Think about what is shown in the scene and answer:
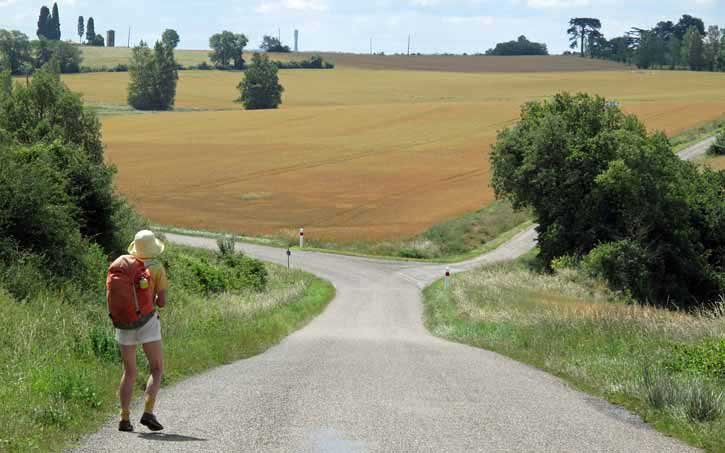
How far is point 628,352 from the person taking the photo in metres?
16.5

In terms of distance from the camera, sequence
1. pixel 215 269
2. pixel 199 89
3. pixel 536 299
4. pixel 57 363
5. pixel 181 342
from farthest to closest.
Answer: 1. pixel 199 89
2. pixel 215 269
3. pixel 536 299
4. pixel 181 342
5. pixel 57 363

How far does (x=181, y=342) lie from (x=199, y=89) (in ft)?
549

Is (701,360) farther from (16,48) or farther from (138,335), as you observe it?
(16,48)

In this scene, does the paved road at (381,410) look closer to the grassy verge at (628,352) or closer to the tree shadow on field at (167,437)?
the tree shadow on field at (167,437)

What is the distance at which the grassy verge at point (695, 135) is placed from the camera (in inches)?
3659

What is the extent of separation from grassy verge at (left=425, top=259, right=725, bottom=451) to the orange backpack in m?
5.57

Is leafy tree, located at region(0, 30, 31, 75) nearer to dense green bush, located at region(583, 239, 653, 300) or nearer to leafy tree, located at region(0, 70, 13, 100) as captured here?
leafy tree, located at region(0, 70, 13, 100)

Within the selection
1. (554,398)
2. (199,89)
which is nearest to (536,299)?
(554,398)

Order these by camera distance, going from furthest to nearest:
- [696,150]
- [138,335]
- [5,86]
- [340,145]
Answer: [340,145] < [696,150] < [5,86] < [138,335]

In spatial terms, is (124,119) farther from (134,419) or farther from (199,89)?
(134,419)

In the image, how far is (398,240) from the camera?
62.8 meters

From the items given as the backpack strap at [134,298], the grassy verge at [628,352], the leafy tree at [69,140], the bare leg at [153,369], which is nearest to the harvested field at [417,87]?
the leafy tree at [69,140]

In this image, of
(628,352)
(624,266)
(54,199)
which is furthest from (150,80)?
(628,352)

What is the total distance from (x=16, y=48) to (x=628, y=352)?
170 m
